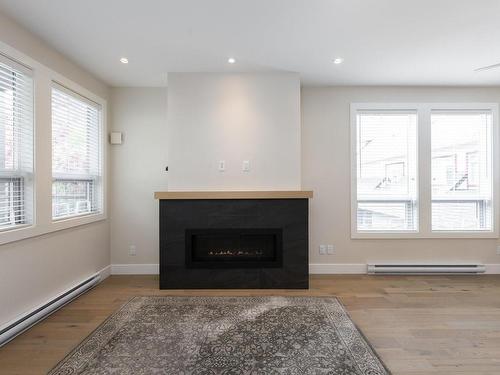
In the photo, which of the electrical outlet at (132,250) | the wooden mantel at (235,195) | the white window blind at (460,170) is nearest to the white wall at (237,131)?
the wooden mantel at (235,195)

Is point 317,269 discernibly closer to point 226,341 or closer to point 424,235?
point 424,235

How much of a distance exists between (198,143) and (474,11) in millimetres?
2753

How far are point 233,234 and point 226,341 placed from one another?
49.7 inches

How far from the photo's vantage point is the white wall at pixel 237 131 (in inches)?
132

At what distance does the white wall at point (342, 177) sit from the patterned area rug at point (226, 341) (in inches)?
44.2

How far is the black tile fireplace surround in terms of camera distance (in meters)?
3.21

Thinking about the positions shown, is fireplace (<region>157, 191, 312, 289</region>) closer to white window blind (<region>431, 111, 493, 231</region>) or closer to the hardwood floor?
the hardwood floor

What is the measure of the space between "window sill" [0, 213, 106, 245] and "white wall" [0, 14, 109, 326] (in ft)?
0.16

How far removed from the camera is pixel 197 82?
335 cm

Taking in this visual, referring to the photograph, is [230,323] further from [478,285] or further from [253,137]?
[478,285]

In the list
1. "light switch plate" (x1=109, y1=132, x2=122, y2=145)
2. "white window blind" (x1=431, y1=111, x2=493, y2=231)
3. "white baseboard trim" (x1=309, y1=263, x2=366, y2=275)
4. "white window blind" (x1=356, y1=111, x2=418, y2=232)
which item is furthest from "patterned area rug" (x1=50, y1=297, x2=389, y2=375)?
"white window blind" (x1=431, y1=111, x2=493, y2=231)

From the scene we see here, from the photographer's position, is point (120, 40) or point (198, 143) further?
point (198, 143)

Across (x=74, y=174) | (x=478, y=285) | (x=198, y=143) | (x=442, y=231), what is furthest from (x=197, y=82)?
(x=478, y=285)

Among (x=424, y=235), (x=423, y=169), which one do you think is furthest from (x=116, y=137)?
(x=424, y=235)
